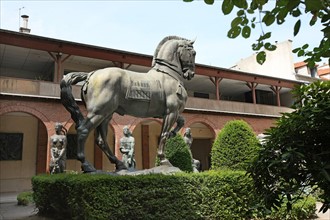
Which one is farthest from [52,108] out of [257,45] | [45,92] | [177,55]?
[257,45]

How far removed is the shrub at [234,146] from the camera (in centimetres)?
812

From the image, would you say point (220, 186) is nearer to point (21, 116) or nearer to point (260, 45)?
point (260, 45)

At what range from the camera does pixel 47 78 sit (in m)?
21.2

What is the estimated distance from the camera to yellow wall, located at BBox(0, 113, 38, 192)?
56.4ft

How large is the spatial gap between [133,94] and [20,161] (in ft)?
46.8

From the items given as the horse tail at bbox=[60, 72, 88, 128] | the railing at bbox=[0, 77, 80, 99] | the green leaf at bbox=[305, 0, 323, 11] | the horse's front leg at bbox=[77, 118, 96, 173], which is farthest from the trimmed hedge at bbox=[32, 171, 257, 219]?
the railing at bbox=[0, 77, 80, 99]

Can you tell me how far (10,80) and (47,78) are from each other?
6.03 metres

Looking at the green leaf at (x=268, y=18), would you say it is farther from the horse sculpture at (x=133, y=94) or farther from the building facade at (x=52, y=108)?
the building facade at (x=52, y=108)

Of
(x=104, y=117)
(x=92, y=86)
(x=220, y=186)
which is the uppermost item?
(x=92, y=86)

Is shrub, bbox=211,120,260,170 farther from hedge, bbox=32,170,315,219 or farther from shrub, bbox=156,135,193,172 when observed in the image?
hedge, bbox=32,170,315,219

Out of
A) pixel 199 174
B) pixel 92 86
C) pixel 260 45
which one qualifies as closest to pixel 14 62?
pixel 92 86

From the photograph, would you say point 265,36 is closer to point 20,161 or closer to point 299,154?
point 299,154

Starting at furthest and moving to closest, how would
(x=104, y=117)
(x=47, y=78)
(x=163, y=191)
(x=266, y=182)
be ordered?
(x=47, y=78)
(x=104, y=117)
(x=163, y=191)
(x=266, y=182)

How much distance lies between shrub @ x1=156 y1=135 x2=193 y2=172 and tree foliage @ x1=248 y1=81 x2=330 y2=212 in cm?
602
